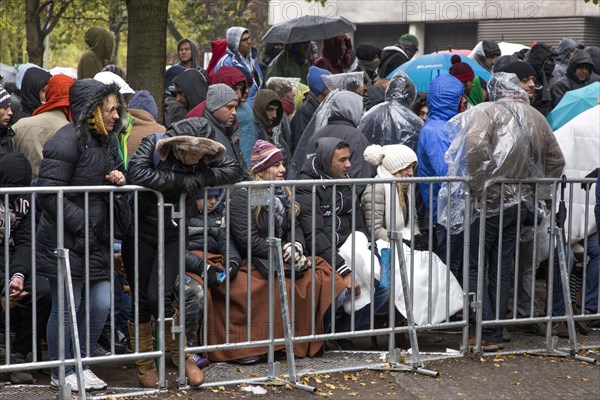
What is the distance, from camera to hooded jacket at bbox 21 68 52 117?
10.0 meters

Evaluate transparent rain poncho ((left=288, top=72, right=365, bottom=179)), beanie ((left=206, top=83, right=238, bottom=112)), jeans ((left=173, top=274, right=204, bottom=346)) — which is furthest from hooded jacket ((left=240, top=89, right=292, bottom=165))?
jeans ((left=173, top=274, right=204, bottom=346))

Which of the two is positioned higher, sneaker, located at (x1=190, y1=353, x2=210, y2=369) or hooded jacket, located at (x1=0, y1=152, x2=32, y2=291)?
hooded jacket, located at (x1=0, y1=152, x2=32, y2=291)

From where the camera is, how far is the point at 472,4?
104 feet

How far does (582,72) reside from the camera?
1333cm

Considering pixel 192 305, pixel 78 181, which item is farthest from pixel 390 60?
pixel 78 181

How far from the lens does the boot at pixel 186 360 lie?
7277 mm

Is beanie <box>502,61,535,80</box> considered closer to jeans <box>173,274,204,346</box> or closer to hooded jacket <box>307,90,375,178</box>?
hooded jacket <box>307,90,375,178</box>

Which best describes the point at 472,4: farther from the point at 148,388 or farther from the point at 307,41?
the point at 148,388

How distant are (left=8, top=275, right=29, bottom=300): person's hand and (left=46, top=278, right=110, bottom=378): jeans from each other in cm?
18

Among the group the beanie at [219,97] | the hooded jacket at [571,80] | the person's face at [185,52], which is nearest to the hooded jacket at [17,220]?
the beanie at [219,97]

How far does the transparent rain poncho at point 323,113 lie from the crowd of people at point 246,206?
0.04 meters

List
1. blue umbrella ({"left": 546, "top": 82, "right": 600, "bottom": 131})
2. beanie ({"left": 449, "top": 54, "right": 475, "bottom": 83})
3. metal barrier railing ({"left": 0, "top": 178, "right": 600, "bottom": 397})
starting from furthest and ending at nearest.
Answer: beanie ({"left": 449, "top": 54, "right": 475, "bottom": 83}), blue umbrella ({"left": 546, "top": 82, "right": 600, "bottom": 131}), metal barrier railing ({"left": 0, "top": 178, "right": 600, "bottom": 397})

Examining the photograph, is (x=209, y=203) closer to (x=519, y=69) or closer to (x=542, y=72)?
(x=519, y=69)

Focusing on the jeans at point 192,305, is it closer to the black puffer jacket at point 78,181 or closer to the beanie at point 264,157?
the black puffer jacket at point 78,181
